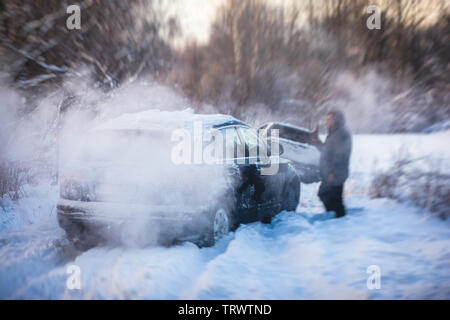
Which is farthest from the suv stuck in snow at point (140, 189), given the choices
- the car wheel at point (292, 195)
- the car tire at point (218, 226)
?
the car wheel at point (292, 195)

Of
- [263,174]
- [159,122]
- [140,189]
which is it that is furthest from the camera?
[263,174]

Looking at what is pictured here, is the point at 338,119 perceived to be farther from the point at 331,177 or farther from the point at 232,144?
the point at 232,144

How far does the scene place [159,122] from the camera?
4078 millimetres

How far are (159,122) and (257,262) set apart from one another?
2106mm

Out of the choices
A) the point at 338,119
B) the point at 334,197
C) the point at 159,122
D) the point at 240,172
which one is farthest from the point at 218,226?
the point at 338,119

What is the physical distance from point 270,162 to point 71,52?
446cm

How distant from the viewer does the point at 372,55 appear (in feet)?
32.8

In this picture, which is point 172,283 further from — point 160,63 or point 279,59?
point 279,59

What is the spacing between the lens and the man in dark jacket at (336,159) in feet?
16.8

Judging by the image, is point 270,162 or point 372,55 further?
point 372,55

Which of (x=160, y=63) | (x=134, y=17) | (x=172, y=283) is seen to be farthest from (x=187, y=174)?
(x=160, y=63)

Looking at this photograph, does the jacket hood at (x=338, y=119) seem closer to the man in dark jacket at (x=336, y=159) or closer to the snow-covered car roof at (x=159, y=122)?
the man in dark jacket at (x=336, y=159)

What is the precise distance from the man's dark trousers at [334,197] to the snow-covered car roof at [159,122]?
2083 mm
